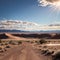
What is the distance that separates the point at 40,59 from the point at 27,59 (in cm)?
200

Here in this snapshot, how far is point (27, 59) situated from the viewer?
29.5 meters

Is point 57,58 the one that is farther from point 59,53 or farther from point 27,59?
point 27,59

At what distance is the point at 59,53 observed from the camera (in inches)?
1006

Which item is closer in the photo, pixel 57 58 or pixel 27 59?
pixel 57 58

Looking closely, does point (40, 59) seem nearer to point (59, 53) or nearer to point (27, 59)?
point (27, 59)

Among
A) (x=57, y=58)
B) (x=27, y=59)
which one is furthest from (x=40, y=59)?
(x=57, y=58)

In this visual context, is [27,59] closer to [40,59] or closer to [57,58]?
[40,59]

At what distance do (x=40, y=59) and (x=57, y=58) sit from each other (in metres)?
3.96

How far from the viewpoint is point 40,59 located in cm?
2939

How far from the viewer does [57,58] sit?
26.1 m

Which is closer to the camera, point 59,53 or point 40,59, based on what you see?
point 59,53

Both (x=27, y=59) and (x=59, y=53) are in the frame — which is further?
(x=27, y=59)

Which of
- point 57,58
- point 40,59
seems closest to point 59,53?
point 57,58

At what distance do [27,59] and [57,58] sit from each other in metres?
5.38
